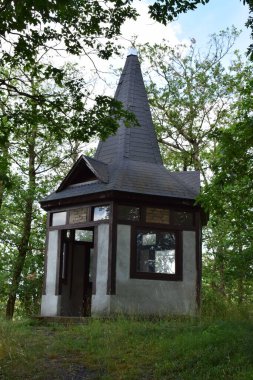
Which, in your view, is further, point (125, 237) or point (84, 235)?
point (84, 235)

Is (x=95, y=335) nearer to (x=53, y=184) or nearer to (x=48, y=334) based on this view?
(x=48, y=334)

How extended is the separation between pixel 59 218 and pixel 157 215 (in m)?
3.14

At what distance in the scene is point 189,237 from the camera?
13.7m

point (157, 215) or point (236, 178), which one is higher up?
point (236, 178)

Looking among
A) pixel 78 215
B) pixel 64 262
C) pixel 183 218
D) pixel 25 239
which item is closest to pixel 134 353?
pixel 183 218

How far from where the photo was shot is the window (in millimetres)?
13039

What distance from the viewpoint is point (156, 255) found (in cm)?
1334

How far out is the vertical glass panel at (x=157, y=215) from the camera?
13.4m

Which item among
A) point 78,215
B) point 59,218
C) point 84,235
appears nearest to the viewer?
point 78,215

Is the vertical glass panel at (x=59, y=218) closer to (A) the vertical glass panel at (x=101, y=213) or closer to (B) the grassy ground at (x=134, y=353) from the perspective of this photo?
(A) the vertical glass panel at (x=101, y=213)

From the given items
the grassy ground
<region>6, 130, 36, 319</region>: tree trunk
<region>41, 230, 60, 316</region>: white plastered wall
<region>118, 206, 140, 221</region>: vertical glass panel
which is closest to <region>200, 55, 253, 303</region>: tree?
<region>118, 206, 140, 221</region>: vertical glass panel

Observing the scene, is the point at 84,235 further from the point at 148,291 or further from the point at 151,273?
the point at 148,291

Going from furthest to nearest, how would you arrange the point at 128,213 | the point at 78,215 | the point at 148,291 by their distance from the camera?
the point at 78,215 < the point at 128,213 < the point at 148,291

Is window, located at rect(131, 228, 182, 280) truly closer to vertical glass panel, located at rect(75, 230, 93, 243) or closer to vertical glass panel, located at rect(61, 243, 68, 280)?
vertical glass panel, located at rect(61, 243, 68, 280)
